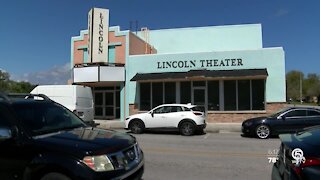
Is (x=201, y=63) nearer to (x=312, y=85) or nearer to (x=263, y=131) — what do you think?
(x=263, y=131)

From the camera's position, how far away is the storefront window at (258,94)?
2458 cm

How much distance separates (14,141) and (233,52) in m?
21.5

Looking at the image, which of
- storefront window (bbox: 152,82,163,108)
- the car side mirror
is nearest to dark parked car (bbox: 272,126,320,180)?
the car side mirror

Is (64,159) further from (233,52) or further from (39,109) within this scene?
(233,52)

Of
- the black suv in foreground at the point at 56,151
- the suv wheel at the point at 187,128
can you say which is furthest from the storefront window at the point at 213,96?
the black suv in foreground at the point at 56,151

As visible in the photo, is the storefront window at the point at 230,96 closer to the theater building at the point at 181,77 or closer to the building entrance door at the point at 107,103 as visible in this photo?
the theater building at the point at 181,77

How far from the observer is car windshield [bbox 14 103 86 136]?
18.4 ft

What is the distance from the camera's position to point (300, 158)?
4418 mm

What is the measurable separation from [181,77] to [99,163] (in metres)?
20.4

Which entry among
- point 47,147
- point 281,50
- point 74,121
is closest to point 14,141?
point 47,147

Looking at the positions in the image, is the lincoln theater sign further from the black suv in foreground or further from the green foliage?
the green foliage

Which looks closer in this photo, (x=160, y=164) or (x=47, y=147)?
(x=47, y=147)

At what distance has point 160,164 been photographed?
382 inches

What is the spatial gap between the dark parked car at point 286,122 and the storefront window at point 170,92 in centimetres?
1015
